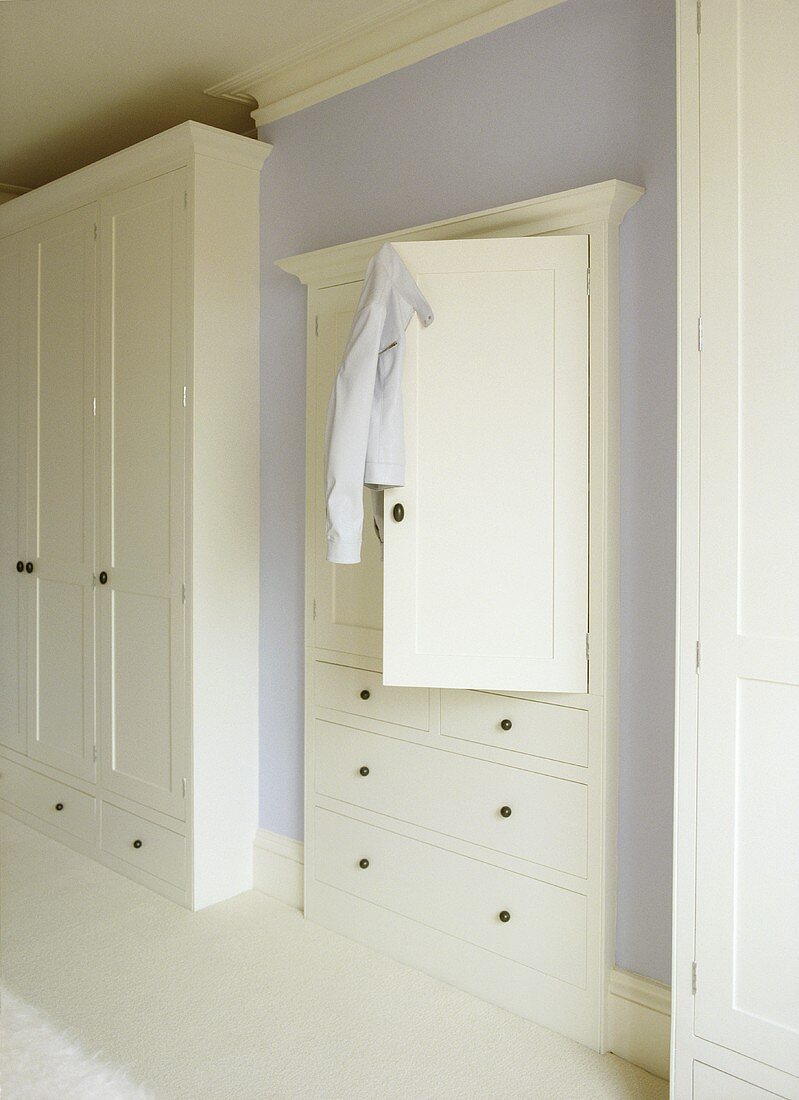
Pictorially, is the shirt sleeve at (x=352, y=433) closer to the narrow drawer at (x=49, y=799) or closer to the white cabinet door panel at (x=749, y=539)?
the white cabinet door panel at (x=749, y=539)

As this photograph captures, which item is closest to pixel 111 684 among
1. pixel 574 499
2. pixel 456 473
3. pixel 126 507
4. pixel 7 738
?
pixel 126 507

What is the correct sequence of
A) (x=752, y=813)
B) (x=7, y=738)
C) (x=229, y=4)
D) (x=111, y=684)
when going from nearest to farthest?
(x=752, y=813) → (x=229, y=4) → (x=111, y=684) → (x=7, y=738)

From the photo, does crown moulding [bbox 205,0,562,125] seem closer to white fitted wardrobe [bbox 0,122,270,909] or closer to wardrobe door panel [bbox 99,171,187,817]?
white fitted wardrobe [bbox 0,122,270,909]

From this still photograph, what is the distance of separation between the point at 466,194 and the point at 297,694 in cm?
165

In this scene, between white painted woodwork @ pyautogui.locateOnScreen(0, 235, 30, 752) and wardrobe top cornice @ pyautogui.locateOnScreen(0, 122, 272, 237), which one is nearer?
wardrobe top cornice @ pyautogui.locateOnScreen(0, 122, 272, 237)

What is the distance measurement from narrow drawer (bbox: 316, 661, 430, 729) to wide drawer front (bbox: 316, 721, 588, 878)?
0.22 ft

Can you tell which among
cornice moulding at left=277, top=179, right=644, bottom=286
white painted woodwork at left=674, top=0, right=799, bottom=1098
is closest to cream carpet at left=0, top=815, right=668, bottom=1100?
white painted woodwork at left=674, top=0, right=799, bottom=1098

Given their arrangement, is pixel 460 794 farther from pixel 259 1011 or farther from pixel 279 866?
pixel 279 866

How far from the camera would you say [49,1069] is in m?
2.27

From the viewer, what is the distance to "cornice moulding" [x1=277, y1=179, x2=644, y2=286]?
7.50 feet

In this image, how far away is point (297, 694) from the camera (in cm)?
324

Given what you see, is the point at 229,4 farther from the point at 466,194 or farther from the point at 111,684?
the point at 111,684

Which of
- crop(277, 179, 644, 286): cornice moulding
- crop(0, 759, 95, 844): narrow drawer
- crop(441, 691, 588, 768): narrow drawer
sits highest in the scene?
crop(277, 179, 644, 286): cornice moulding

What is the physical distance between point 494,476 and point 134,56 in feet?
5.93
